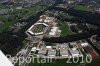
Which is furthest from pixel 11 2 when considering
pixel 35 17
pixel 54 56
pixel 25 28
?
pixel 54 56

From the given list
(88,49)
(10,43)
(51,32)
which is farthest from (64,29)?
(10,43)

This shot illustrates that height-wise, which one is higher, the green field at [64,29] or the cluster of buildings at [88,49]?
the cluster of buildings at [88,49]

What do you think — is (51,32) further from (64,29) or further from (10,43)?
(10,43)

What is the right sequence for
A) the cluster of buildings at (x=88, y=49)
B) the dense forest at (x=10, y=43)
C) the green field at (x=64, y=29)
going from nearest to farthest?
1. the cluster of buildings at (x=88, y=49)
2. the dense forest at (x=10, y=43)
3. the green field at (x=64, y=29)

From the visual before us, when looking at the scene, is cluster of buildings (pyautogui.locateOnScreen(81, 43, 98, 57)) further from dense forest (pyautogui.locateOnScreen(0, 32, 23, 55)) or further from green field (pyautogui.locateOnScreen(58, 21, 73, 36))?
dense forest (pyautogui.locateOnScreen(0, 32, 23, 55))

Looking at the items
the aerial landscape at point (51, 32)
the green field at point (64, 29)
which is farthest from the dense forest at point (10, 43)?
the green field at point (64, 29)

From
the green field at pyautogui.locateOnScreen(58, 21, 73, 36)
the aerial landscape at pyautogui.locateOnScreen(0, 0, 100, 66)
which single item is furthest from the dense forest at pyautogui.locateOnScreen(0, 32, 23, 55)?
the green field at pyautogui.locateOnScreen(58, 21, 73, 36)

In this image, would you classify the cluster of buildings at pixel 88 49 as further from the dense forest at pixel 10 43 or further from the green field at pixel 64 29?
the dense forest at pixel 10 43

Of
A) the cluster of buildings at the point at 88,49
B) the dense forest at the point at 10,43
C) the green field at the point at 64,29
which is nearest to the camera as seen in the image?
the cluster of buildings at the point at 88,49
